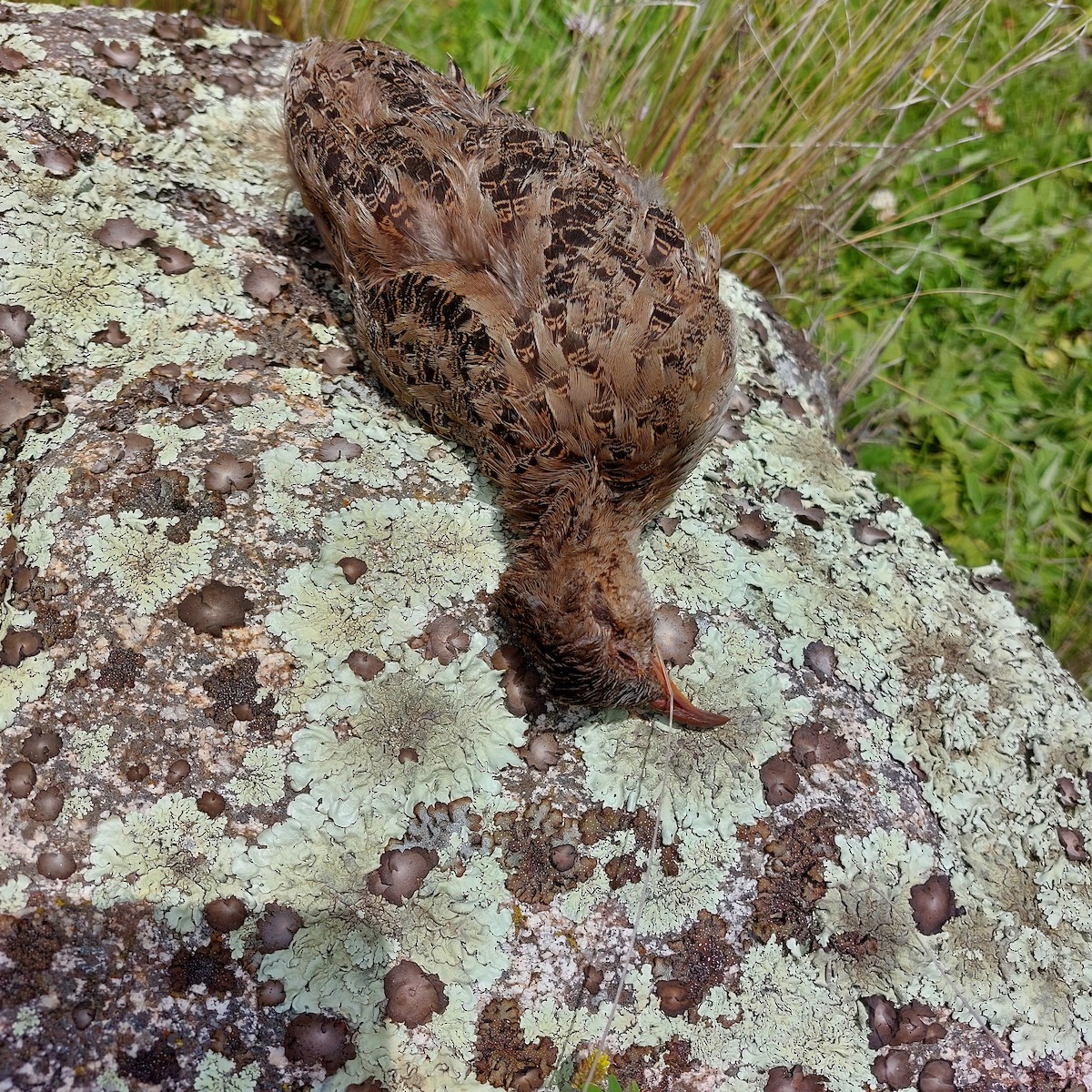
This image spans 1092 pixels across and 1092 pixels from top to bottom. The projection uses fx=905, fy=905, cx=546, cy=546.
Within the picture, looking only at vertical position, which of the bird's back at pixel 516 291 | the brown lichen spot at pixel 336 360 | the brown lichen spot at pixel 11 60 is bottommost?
the brown lichen spot at pixel 336 360

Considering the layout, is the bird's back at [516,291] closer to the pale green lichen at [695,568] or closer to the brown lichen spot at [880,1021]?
the pale green lichen at [695,568]

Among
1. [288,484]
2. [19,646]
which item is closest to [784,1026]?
[288,484]

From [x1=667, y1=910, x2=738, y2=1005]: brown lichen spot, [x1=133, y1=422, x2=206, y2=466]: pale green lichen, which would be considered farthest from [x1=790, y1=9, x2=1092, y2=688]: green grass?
[x1=133, y1=422, x2=206, y2=466]: pale green lichen

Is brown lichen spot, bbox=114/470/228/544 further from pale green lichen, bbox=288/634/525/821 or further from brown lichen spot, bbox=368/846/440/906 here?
brown lichen spot, bbox=368/846/440/906

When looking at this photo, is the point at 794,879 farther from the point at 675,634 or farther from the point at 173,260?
the point at 173,260

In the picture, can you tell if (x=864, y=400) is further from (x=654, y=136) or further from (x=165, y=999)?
(x=165, y=999)

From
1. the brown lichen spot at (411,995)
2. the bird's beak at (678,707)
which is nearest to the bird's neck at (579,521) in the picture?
the bird's beak at (678,707)
